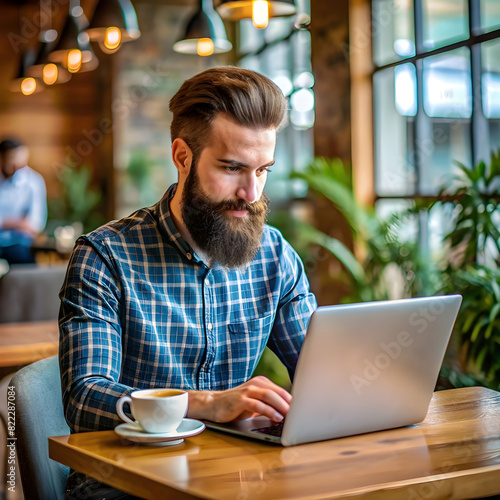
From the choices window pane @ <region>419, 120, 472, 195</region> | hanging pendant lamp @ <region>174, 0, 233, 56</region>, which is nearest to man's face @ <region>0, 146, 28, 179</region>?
hanging pendant lamp @ <region>174, 0, 233, 56</region>

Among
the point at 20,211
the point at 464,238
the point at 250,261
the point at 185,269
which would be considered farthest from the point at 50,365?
the point at 20,211

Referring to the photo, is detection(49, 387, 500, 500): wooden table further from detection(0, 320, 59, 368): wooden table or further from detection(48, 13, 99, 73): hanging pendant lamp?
detection(48, 13, 99, 73): hanging pendant lamp

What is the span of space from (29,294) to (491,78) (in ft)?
7.78

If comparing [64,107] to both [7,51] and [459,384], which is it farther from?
[459,384]

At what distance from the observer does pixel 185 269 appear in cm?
174

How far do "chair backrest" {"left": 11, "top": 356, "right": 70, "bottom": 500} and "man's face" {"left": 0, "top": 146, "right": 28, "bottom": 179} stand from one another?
6023 mm

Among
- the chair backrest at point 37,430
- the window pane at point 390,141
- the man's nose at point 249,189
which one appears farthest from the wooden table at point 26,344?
the window pane at point 390,141

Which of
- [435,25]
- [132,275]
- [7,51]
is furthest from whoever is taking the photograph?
[7,51]

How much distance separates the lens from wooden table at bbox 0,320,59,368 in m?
2.44

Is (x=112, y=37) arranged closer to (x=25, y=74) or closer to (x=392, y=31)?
(x=392, y=31)

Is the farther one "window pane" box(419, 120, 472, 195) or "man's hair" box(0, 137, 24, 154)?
"man's hair" box(0, 137, 24, 154)

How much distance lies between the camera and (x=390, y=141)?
15.3 ft

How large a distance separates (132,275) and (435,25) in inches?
118

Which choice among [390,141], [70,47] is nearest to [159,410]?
[70,47]
